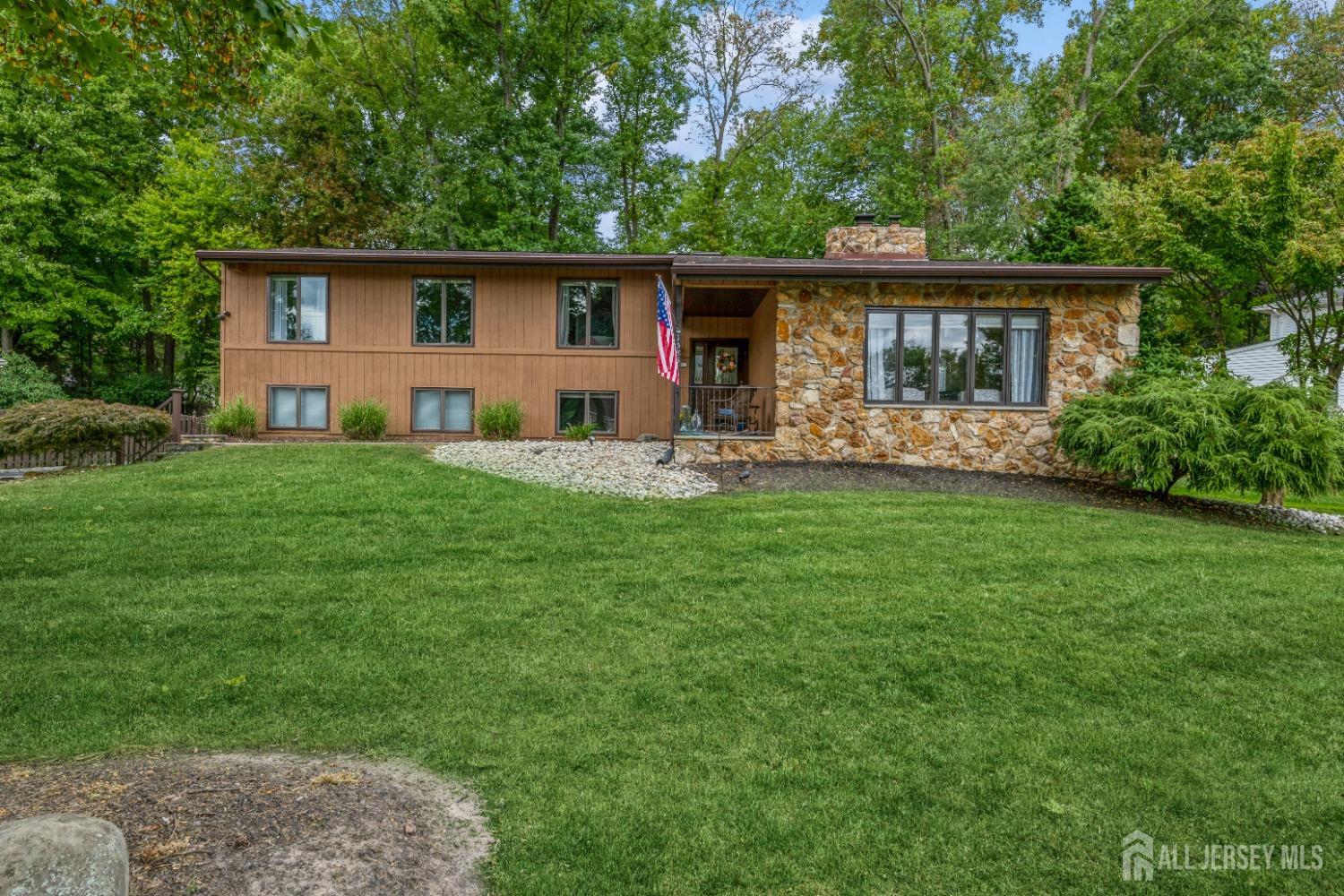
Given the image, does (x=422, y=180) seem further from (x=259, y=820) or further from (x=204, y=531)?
(x=259, y=820)

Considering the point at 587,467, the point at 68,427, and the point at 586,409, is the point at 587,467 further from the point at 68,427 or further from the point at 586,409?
the point at 68,427

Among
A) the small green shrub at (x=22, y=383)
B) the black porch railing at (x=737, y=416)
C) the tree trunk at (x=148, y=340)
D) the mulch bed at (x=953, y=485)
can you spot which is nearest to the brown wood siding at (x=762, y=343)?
the black porch railing at (x=737, y=416)

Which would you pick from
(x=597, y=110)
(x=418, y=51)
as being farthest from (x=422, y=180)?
(x=597, y=110)

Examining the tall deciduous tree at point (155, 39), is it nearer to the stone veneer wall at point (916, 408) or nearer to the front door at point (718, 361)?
the stone veneer wall at point (916, 408)

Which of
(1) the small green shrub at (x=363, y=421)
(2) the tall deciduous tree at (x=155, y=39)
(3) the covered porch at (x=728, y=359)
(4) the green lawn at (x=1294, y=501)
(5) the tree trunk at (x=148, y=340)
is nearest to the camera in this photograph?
(2) the tall deciduous tree at (x=155, y=39)

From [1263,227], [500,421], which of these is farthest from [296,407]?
[1263,227]

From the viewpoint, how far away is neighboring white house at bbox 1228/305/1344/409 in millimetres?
19938

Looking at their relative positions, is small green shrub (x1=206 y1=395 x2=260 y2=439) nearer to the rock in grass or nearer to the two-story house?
the two-story house

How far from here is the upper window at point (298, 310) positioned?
1393cm

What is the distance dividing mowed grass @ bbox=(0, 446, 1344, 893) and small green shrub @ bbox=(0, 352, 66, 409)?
1385 centimetres

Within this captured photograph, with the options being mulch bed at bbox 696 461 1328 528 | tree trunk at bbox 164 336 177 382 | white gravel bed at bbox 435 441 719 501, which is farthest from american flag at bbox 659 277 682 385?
tree trunk at bbox 164 336 177 382

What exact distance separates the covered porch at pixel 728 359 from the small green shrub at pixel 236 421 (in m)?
7.76

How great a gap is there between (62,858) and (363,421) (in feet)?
39.1

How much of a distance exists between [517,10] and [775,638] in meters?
23.4
